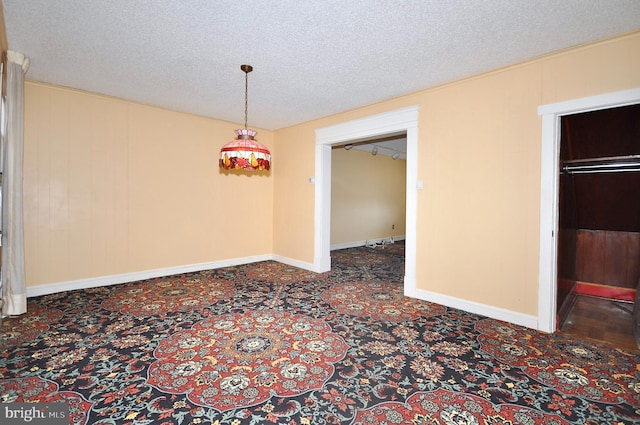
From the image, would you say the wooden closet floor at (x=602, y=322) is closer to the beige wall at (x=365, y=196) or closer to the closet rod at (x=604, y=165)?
the closet rod at (x=604, y=165)

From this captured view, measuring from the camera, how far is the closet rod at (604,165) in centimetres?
327

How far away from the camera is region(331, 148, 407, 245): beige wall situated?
792 centimetres

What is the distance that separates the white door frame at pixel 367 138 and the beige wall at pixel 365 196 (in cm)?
235

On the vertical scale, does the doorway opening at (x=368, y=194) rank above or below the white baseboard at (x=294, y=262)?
above

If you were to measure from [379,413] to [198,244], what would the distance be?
445 cm

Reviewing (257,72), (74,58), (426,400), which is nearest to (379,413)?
(426,400)

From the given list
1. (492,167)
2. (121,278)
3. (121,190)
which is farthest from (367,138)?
(121,278)

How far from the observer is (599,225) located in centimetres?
408

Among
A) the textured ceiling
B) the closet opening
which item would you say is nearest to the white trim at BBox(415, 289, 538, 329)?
the closet opening

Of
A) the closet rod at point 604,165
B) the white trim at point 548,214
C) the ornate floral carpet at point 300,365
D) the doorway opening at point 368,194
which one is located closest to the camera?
the ornate floral carpet at point 300,365
